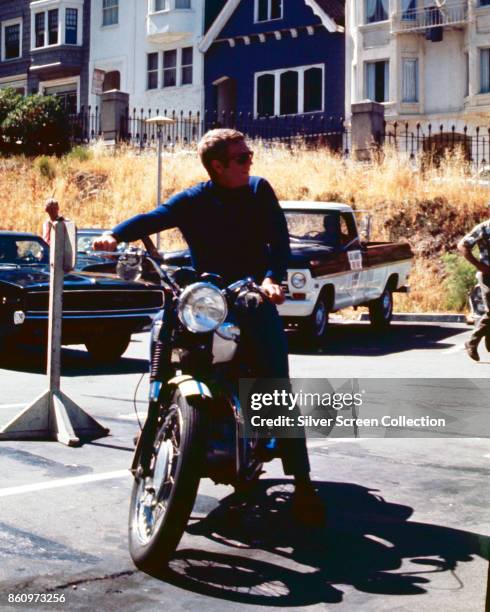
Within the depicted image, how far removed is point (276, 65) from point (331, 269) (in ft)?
93.2

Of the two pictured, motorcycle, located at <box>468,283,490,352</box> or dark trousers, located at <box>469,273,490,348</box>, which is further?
motorcycle, located at <box>468,283,490,352</box>

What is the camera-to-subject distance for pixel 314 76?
4166 centimetres

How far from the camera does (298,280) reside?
1491cm

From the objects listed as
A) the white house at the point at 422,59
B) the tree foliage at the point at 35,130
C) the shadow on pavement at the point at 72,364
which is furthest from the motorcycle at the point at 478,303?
the white house at the point at 422,59

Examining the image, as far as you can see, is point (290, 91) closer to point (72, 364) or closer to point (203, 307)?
point (72, 364)

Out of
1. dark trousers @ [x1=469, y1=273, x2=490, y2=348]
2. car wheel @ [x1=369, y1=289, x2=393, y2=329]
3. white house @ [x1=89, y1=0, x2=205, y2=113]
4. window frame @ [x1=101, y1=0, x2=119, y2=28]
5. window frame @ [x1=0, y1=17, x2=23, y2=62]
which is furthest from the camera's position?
window frame @ [x1=0, y1=17, x2=23, y2=62]

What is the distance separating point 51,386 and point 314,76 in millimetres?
35052

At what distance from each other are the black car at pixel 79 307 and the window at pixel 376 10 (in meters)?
28.8

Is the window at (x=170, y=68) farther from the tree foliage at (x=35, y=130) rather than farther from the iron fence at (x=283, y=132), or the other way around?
the tree foliage at (x=35, y=130)

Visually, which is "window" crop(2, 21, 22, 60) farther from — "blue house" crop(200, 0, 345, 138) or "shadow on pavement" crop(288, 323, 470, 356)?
"shadow on pavement" crop(288, 323, 470, 356)

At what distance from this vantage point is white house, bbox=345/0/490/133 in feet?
124

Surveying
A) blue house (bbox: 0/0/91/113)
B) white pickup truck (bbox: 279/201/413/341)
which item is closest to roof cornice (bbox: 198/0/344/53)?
blue house (bbox: 0/0/91/113)

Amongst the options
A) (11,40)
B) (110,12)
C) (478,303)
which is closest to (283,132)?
(110,12)

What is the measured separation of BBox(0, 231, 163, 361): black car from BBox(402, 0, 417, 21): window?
28412 millimetres
